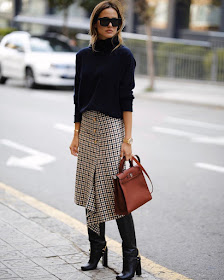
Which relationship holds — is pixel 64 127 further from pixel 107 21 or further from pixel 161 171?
pixel 107 21

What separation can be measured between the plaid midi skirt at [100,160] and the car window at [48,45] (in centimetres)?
1521

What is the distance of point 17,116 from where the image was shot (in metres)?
12.9

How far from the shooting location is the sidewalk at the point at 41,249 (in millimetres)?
4207

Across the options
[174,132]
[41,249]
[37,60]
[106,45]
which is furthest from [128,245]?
[37,60]

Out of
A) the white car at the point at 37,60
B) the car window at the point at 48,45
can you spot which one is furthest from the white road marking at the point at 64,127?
the car window at the point at 48,45

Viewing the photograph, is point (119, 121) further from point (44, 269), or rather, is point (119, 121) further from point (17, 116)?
point (17, 116)

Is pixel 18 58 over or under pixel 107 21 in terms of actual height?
under

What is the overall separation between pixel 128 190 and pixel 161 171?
4.10 metres

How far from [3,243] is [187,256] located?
59.8 inches

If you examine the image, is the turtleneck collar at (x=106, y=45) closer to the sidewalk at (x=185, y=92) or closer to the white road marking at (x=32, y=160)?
the white road marking at (x=32, y=160)

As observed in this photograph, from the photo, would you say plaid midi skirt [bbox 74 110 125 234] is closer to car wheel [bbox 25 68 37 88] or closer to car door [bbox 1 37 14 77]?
car wheel [bbox 25 68 37 88]

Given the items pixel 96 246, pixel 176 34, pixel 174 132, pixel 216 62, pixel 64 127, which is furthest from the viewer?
pixel 176 34

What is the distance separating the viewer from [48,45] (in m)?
19.4

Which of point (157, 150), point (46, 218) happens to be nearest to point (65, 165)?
point (157, 150)
